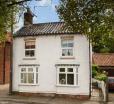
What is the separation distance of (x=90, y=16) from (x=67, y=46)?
1751 centimetres

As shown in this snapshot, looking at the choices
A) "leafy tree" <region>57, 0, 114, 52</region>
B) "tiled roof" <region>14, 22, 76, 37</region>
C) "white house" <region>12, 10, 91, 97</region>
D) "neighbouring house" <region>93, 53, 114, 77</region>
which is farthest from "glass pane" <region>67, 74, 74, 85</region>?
"neighbouring house" <region>93, 53, 114, 77</region>

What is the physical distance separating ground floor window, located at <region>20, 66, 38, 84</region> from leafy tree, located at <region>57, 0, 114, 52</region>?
18.1 metres

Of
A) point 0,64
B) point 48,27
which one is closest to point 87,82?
point 48,27

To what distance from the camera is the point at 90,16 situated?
566 inches

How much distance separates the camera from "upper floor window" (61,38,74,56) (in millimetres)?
31688

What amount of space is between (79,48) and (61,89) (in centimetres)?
413

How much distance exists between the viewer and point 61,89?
3148 cm

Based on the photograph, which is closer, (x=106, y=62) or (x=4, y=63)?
(x=4, y=63)

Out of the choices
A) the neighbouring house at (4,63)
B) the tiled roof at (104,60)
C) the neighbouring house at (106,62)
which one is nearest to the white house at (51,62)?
the neighbouring house at (4,63)

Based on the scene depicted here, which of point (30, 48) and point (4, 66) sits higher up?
point (30, 48)

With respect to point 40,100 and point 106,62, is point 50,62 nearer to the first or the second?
point 40,100

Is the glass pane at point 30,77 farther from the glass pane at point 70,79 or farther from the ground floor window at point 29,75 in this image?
the glass pane at point 70,79

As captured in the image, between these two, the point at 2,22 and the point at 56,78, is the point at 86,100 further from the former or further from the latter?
the point at 2,22

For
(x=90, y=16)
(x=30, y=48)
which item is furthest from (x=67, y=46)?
(x=90, y=16)
